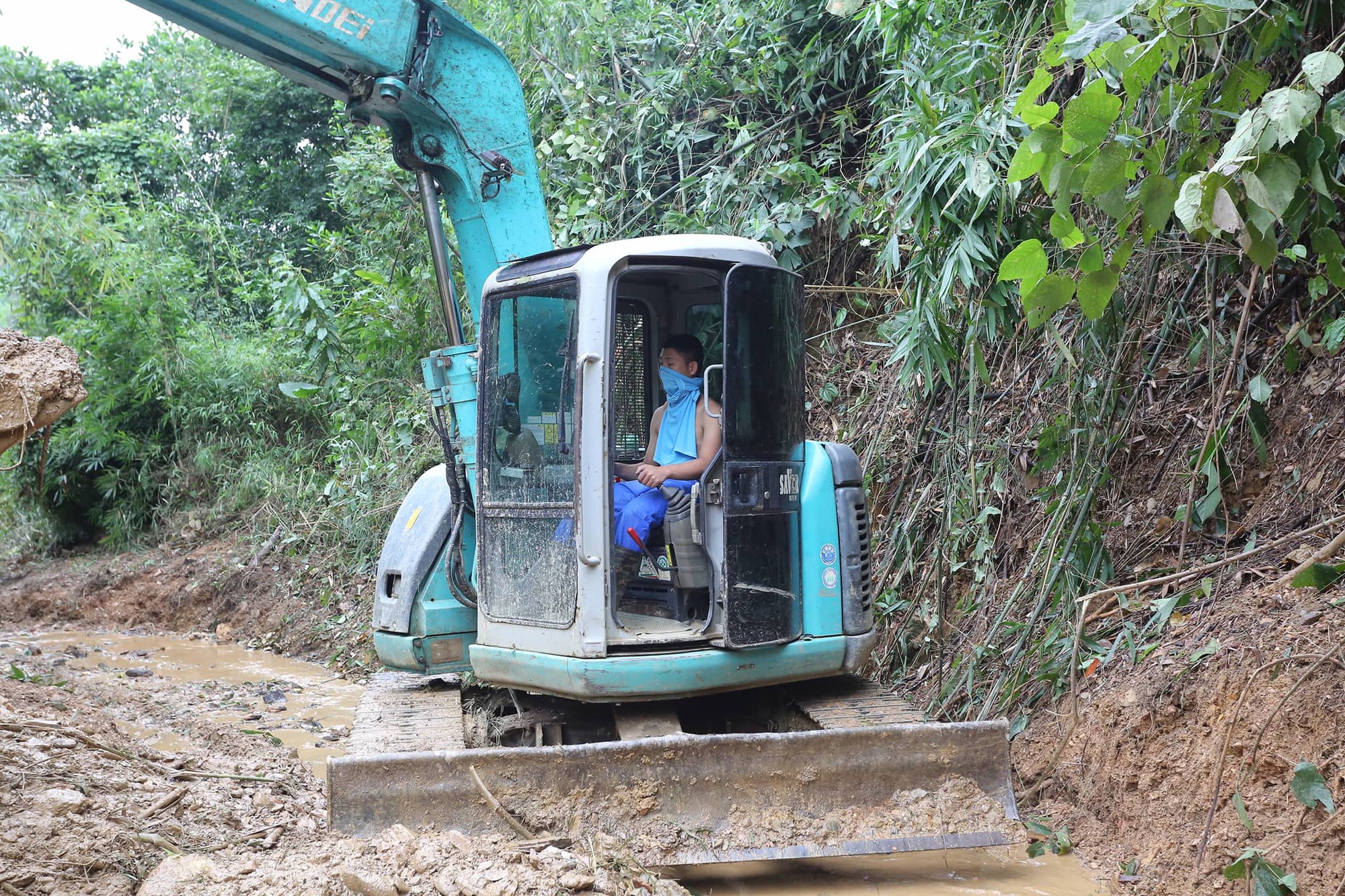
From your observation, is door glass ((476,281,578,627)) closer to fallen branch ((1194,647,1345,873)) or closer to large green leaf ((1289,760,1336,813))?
fallen branch ((1194,647,1345,873))

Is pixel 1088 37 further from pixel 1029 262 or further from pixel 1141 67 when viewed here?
pixel 1029 262

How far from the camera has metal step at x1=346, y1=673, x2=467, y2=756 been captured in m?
3.88

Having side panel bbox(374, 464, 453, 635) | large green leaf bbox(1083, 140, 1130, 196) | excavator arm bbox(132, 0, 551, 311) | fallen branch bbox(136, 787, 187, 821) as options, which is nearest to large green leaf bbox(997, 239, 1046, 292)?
large green leaf bbox(1083, 140, 1130, 196)

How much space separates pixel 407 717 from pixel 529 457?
4.01 ft

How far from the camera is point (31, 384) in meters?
3.49

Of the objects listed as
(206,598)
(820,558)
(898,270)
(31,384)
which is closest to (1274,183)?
(820,558)

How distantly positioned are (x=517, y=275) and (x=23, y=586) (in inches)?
379

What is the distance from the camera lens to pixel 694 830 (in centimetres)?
351

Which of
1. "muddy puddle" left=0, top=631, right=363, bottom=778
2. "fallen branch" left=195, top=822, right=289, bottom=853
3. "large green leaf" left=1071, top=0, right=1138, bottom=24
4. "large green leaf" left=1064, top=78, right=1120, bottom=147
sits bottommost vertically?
"muddy puddle" left=0, top=631, right=363, bottom=778

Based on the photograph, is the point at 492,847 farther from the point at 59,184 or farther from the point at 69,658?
the point at 59,184

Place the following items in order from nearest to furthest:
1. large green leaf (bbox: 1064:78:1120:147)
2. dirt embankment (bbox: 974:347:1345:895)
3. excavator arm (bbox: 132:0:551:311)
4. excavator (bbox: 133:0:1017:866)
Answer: large green leaf (bbox: 1064:78:1120:147)
dirt embankment (bbox: 974:347:1345:895)
excavator (bbox: 133:0:1017:866)
excavator arm (bbox: 132:0:551:311)

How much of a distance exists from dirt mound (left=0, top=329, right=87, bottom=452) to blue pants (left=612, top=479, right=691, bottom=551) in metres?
1.86

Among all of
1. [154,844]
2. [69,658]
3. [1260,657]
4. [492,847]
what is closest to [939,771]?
[1260,657]

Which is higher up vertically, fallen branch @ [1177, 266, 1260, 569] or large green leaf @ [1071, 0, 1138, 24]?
large green leaf @ [1071, 0, 1138, 24]
